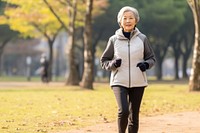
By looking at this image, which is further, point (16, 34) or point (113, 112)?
point (16, 34)

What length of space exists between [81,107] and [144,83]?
741cm

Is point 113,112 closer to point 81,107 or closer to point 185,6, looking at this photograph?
point 81,107

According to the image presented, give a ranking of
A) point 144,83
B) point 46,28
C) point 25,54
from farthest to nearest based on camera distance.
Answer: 1. point 25,54
2. point 46,28
3. point 144,83

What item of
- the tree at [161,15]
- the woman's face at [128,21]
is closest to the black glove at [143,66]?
the woman's face at [128,21]

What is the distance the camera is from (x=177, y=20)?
4991 centimetres

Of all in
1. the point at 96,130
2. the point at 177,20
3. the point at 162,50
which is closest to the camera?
the point at 96,130

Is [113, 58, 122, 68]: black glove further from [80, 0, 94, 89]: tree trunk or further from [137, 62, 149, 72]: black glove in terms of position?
[80, 0, 94, 89]: tree trunk

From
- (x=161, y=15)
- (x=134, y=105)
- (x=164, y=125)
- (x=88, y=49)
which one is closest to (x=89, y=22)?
(x=88, y=49)

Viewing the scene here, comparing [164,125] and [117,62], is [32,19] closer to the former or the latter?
[164,125]

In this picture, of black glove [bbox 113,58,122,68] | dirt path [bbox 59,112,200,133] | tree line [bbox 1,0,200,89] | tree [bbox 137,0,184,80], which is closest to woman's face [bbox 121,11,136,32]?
black glove [bbox 113,58,122,68]

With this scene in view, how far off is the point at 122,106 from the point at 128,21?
3.55 feet

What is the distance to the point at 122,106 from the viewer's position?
6.65 meters

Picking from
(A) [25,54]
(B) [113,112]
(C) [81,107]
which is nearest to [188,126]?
(B) [113,112]

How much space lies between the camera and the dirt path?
9.30m
